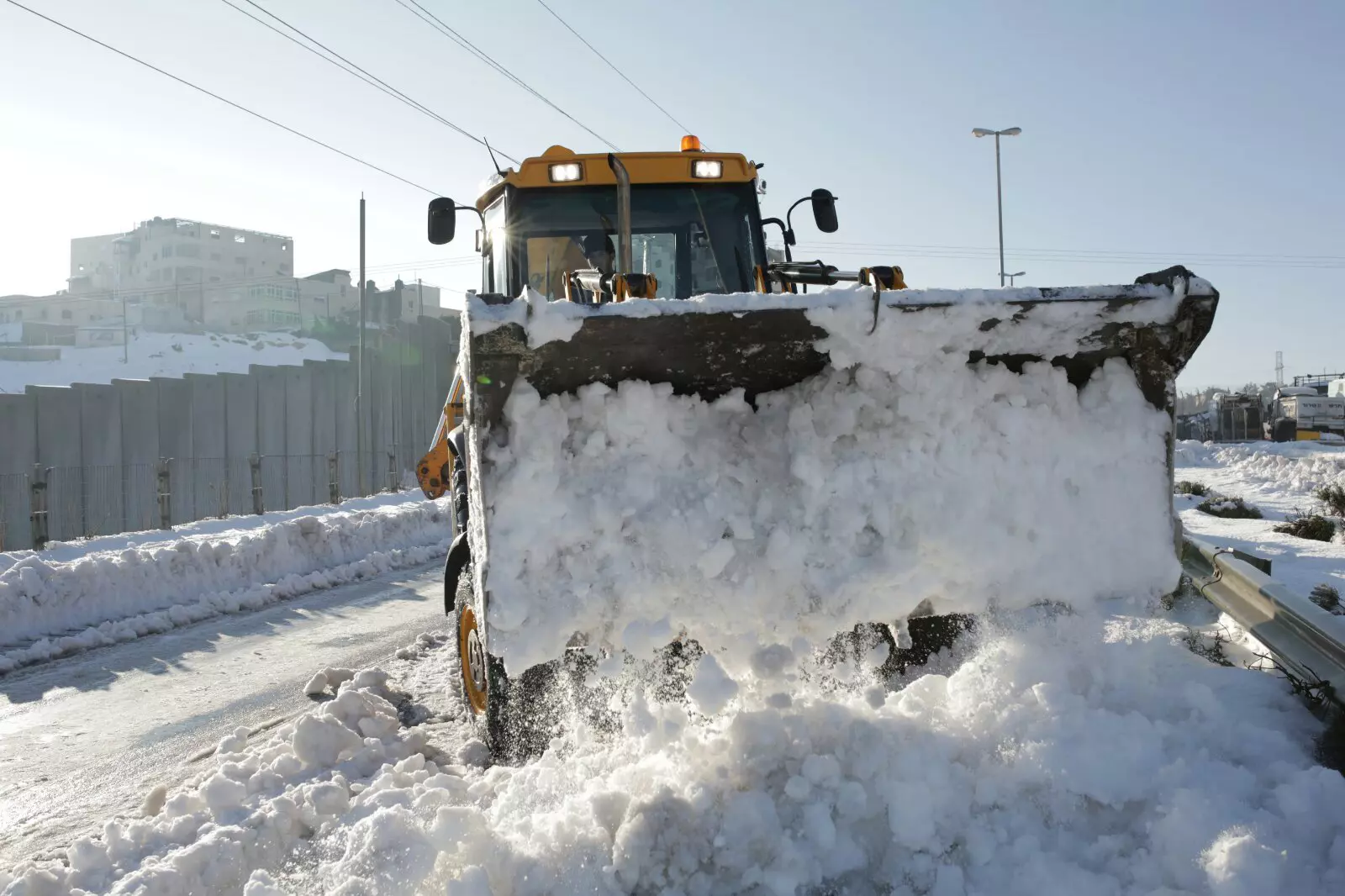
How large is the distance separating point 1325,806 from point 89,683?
21.1 feet

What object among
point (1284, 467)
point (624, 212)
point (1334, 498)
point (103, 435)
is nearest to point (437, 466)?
point (624, 212)

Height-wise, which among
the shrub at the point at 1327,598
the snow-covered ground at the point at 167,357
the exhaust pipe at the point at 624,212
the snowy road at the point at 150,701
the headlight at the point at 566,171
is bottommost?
the snowy road at the point at 150,701

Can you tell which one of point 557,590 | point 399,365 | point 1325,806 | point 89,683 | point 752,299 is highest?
point 399,365

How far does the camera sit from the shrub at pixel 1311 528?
397 inches

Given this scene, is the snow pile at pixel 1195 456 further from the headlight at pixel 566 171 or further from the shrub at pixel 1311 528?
the headlight at pixel 566 171

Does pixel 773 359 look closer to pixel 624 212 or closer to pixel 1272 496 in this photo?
pixel 624 212

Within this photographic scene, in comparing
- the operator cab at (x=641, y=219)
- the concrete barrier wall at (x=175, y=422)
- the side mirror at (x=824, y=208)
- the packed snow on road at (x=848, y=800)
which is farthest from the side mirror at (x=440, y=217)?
the concrete barrier wall at (x=175, y=422)

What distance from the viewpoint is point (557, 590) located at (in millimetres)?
3178

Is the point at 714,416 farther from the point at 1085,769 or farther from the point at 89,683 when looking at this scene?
the point at 89,683

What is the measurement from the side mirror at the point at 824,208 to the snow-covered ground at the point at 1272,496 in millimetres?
3896

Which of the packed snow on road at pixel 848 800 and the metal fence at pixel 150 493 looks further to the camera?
the metal fence at pixel 150 493

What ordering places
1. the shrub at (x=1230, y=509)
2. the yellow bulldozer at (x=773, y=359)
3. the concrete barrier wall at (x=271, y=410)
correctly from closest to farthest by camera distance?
1. the yellow bulldozer at (x=773, y=359)
2. the shrub at (x=1230, y=509)
3. the concrete barrier wall at (x=271, y=410)

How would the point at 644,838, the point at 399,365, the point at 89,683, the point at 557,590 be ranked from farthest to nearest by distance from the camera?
the point at 399,365 < the point at 89,683 < the point at 557,590 < the point at 644,838

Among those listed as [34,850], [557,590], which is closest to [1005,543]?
[557,590]
